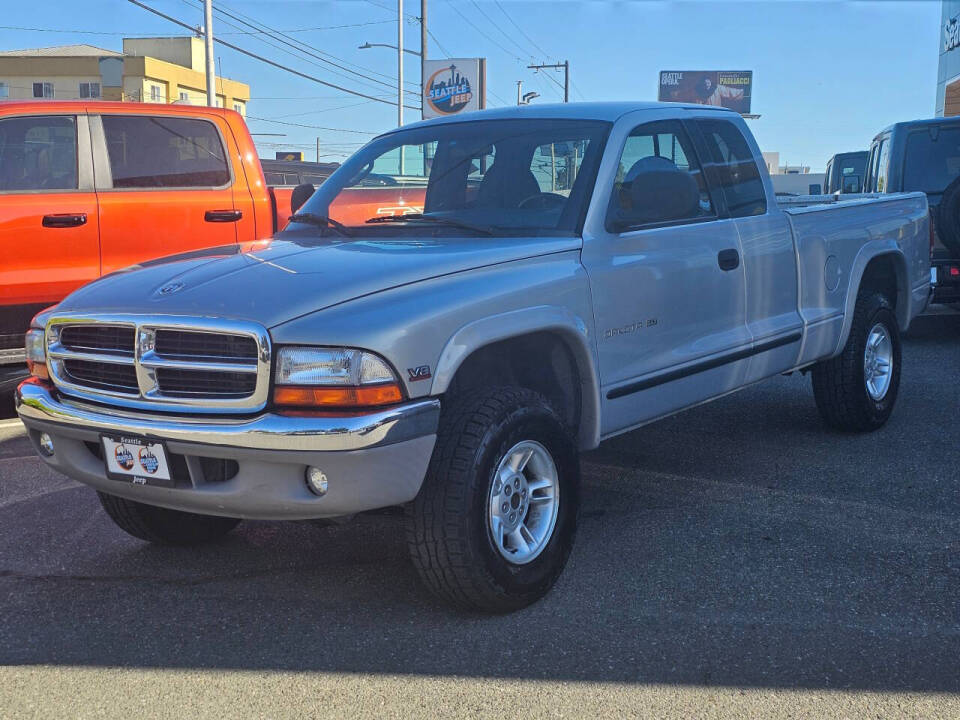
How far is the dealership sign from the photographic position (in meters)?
30.2

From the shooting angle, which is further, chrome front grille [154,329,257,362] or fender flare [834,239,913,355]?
fender flare [834,239,913,355]

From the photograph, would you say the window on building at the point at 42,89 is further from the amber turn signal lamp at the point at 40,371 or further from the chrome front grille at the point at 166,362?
the chrome front grille at the point at 166,362

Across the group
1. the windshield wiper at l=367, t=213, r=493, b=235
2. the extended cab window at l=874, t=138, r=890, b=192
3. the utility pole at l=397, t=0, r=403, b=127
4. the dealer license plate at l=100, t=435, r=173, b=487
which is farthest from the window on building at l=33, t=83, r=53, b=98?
the dealer license plate at l=100, t=435, r=173, b=487

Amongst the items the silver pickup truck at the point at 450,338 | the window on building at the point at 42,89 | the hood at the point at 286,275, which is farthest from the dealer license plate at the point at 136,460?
the window on building at the point at 42,89

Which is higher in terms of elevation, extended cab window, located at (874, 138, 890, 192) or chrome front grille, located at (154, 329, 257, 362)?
extended cab window, located at (874, 138, 890, 192)

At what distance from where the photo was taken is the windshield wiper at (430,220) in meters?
4.27

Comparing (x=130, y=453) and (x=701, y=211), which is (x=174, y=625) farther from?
(x=701, y=211)

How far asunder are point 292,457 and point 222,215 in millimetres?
4400

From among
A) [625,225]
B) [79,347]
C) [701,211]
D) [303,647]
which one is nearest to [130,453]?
[79,347]

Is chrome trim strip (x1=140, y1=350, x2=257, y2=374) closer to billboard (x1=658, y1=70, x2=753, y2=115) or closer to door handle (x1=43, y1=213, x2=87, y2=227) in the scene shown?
door handle (x1=43, y1=213, x2=87, y2=227)

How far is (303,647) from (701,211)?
2.58 m

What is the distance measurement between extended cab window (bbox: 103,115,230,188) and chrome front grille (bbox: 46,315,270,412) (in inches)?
139

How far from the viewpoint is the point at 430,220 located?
4.45 meters

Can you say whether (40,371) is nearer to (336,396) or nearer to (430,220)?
(336,396)
